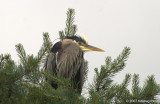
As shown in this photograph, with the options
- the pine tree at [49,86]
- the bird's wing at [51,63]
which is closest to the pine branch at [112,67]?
the pine tree at [49,86]

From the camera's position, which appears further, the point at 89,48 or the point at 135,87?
the point at 89,48

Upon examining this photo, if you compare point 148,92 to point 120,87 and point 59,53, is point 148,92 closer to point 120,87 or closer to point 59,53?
point 120,87

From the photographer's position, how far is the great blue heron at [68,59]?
3721 mm

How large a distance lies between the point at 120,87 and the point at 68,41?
65.2 inches

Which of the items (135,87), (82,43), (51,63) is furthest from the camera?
(82,43)

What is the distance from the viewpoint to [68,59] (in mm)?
3785

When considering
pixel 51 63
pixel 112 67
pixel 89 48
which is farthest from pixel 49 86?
pixel 89 48

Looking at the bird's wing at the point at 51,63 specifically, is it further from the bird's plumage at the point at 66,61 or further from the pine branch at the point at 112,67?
the pine branch at the point at 112,67

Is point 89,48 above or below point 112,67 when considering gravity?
above

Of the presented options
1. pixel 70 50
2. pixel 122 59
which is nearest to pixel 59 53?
pixel 70 50

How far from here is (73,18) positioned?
3.88 metres

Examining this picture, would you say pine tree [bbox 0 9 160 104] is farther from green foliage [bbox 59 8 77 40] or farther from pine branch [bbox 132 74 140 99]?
green foliage [bbox 59 8 77 40]

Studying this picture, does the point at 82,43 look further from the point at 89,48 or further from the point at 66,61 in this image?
the point at 66,61

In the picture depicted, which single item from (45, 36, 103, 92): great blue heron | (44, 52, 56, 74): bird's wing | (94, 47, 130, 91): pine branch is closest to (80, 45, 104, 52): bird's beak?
(45, 36, 103, 92): great blue heron
